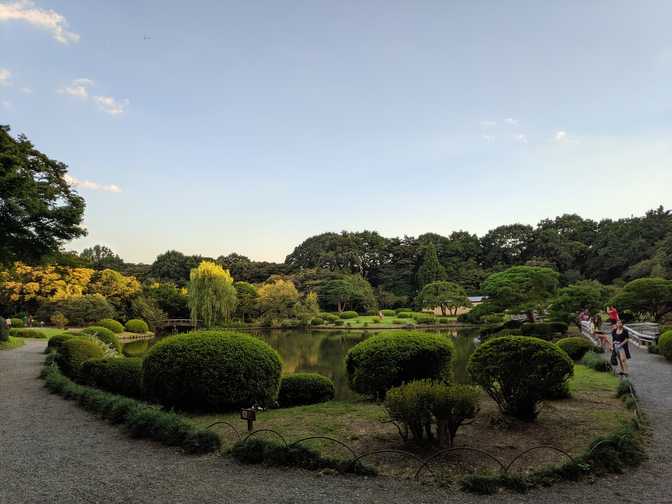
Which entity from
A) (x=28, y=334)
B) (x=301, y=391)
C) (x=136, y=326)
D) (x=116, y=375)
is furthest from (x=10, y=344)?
(x=301, y=391)

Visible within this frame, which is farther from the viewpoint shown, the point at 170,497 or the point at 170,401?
the point at 170,401

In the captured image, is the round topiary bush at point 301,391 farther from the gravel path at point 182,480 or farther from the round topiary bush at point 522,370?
the round topiary bush at point 522,370

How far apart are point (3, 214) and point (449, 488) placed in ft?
50.0

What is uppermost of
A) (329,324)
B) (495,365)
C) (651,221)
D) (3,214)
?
(651,221)

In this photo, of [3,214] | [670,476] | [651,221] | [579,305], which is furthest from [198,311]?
[651,221]

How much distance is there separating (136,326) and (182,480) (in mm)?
32359

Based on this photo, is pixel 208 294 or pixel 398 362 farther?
pixel 208 294

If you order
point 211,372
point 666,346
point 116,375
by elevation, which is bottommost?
point 116,375

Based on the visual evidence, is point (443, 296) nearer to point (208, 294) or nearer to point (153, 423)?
point (208, 294)

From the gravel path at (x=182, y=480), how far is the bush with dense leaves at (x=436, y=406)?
3.11 ft

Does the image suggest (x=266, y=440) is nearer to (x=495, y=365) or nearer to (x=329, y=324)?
(x=495, y=365)

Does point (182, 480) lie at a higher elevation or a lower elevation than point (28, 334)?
higher

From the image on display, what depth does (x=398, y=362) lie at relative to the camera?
845cm

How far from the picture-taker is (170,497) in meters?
4.21
